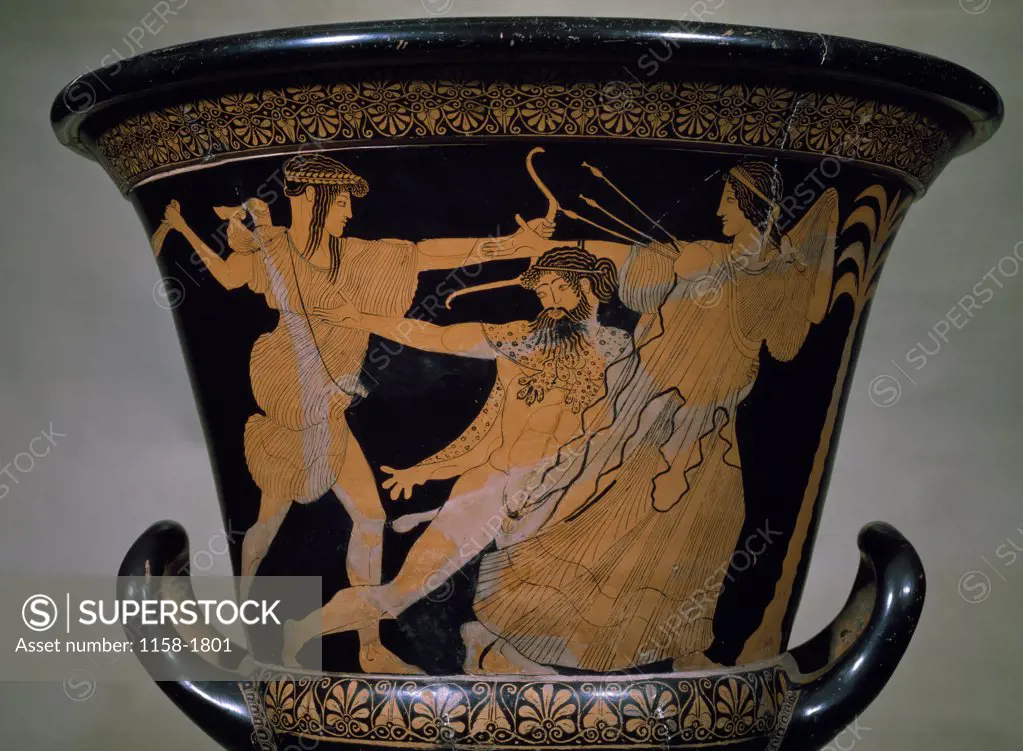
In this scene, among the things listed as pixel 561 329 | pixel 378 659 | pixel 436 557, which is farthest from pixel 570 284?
pixel 378 659

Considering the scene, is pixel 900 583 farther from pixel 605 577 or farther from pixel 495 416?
pixel 495 416

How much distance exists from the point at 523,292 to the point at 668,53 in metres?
0.21

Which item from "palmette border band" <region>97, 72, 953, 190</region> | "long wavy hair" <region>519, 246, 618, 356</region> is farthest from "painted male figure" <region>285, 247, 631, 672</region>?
"palmette border band" <region>97, 72, 953, 190</region>

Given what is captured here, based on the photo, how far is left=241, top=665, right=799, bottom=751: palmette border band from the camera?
3.24 feet

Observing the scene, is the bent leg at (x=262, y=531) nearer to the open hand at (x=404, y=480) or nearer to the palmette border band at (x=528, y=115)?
the open hand at (x=404, y=480)

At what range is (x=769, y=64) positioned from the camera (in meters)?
0.92

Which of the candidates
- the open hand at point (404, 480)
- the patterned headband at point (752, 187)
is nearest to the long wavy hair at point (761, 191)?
the patterned headband at point (752, 187)

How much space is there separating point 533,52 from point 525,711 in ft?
1.71

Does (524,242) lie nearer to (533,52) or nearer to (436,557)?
(533,52)

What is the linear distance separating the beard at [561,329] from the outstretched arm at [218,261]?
0.86 ft

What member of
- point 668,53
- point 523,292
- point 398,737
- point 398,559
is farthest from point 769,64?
point 398,737

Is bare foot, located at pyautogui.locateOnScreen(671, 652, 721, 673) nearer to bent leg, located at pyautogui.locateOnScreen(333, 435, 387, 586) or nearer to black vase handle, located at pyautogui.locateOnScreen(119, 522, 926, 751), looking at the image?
black vase handle, located at pyautogui.locateOnScreen(119, 522, 926, 751)

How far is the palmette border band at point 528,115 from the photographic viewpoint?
3.05 feet

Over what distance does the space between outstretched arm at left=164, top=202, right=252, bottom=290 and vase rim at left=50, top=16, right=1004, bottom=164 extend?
0.12 metres
